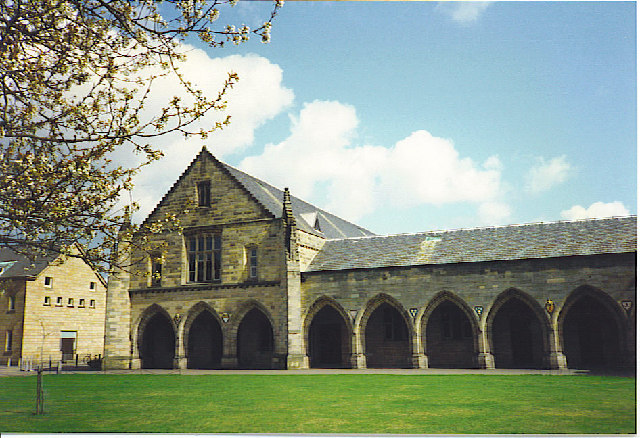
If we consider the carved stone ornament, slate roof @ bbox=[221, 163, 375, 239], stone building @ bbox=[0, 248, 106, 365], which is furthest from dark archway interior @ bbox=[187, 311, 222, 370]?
the carved stone ornament

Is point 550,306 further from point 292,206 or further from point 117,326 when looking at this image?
point 117,326

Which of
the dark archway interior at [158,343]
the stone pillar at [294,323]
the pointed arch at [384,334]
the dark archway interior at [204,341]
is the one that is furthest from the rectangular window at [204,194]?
the pointed arch at [384,334]

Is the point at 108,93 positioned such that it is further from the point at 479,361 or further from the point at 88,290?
the point at 88,290

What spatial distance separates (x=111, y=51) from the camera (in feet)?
36.7

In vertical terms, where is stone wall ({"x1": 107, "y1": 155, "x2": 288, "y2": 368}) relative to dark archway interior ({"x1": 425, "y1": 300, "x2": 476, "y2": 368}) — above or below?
above

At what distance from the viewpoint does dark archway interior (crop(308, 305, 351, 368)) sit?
1203 inches

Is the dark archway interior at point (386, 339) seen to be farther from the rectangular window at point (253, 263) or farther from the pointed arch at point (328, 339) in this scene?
the rectangular window at point (253, 263)

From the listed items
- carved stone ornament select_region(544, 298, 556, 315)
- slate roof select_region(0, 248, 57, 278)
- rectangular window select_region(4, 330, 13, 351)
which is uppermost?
slate roof select_region(0, 248, 57, 278)

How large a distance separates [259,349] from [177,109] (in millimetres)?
22633

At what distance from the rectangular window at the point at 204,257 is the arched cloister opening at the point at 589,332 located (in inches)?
683

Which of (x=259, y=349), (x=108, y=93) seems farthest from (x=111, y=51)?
(x=259, y=349)

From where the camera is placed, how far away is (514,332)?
27.3m

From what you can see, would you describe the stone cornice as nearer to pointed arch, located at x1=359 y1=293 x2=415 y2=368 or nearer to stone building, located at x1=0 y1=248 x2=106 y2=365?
pointed arch, located at x1=359 y1=293 x2=415 y2=368

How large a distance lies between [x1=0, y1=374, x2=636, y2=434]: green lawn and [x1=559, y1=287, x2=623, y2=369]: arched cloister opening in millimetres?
5769
